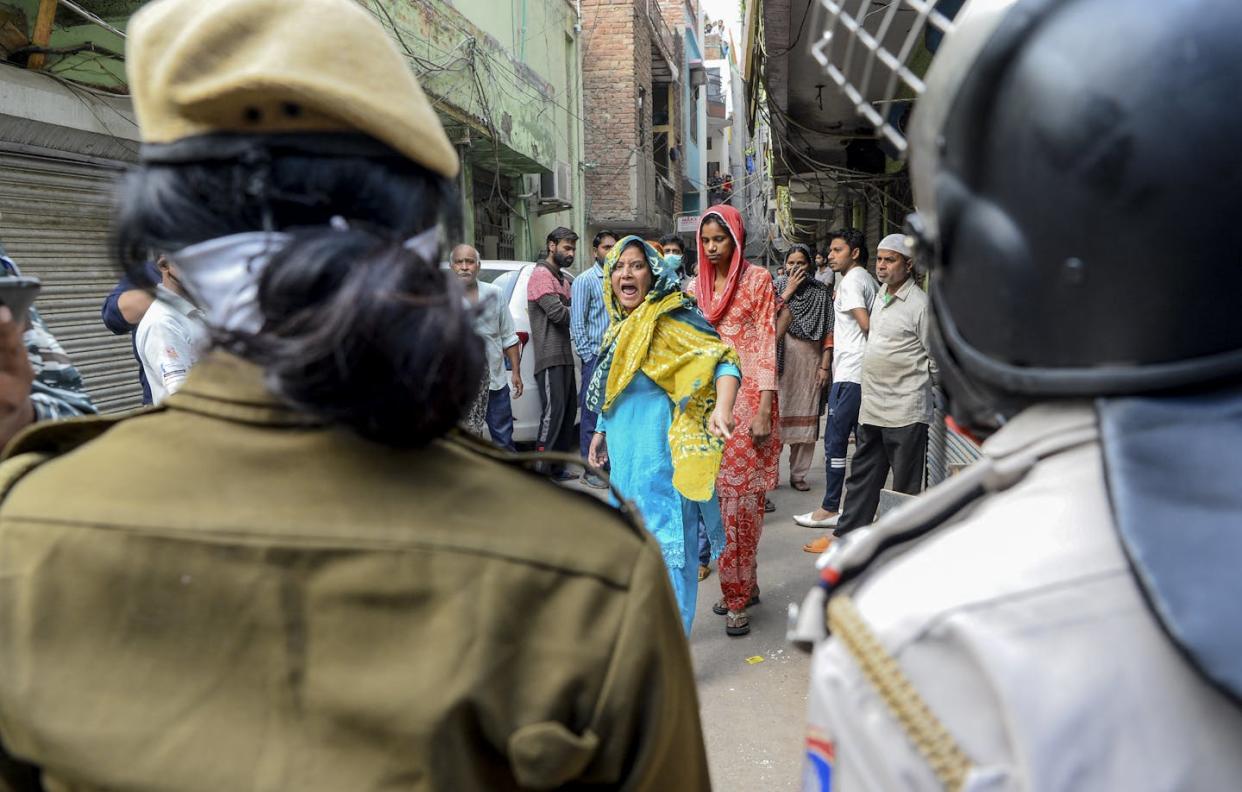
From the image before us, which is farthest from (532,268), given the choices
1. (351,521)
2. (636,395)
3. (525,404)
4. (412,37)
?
(351,521)

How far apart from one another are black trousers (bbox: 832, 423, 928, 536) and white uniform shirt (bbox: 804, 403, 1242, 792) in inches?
140

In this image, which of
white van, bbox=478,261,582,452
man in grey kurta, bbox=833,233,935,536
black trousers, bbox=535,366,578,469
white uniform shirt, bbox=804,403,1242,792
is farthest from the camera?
white van, bbox=478,261,582,452

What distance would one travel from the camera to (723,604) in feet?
12.3

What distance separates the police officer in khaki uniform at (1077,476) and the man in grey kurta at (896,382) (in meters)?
3.43

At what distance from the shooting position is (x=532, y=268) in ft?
22.0

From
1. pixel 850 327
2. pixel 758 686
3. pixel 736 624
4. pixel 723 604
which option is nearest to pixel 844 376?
pixel 850 327

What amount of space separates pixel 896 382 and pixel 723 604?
129 centimetres

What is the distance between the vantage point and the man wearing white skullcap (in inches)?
158

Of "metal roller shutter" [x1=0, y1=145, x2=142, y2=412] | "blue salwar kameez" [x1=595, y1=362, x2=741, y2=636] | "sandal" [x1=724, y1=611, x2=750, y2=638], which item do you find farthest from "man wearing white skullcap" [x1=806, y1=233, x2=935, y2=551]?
"metal roller shutter" [x1=0, y1=145, x2=142, y2=412]

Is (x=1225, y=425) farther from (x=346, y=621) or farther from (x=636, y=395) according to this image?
(x=636, y=395)

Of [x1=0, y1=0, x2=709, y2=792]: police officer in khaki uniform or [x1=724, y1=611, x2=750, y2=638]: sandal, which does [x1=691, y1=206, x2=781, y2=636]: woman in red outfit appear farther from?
[x1=0, y1=0, x2=709, y2=792]: police officer in khaki uniform

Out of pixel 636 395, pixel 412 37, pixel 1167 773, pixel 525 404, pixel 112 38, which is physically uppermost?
pixel 412 37

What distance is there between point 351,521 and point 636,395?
2631mm

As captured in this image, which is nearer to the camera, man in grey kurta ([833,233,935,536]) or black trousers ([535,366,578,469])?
man in grey kurta ([833,233,935,536])
